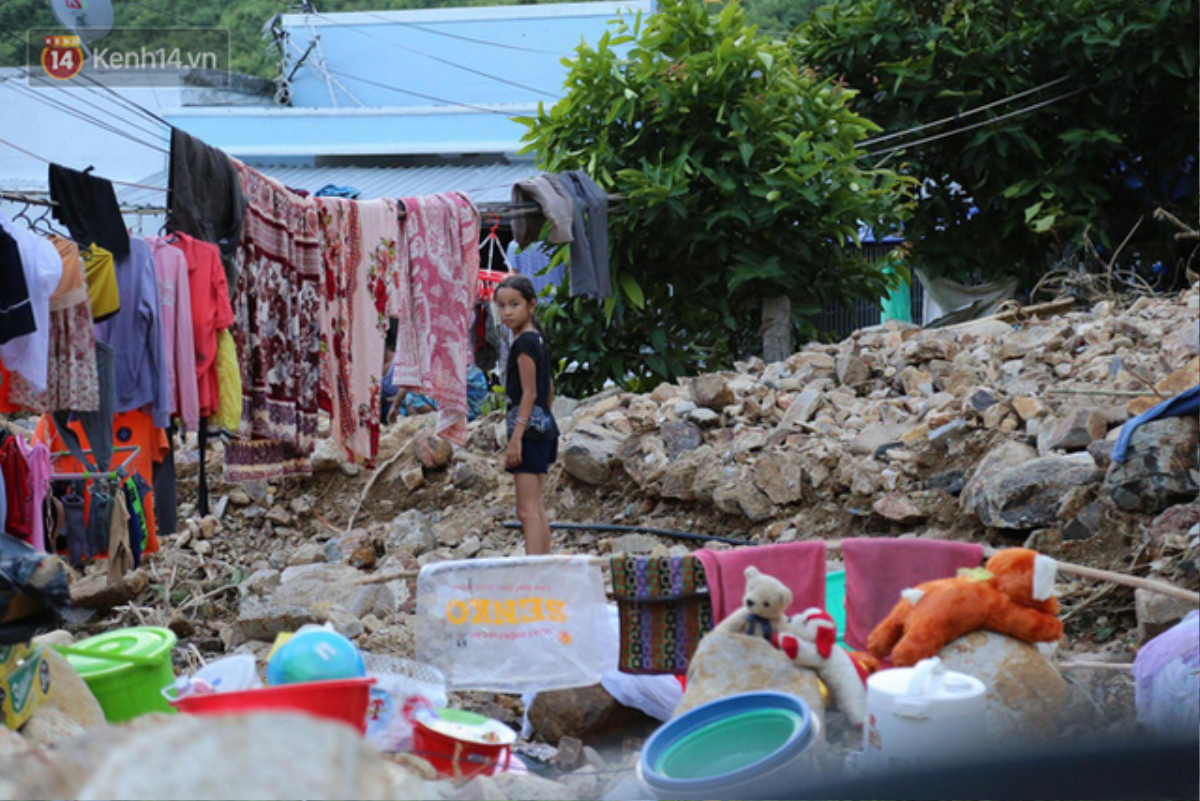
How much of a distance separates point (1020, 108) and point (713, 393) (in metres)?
5.51

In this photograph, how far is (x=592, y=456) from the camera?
26.2ft

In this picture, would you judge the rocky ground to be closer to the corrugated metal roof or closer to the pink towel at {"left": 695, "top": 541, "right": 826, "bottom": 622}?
the pink towel at {"left": 695, "top": 541, "right": 826, "bottom": 622}

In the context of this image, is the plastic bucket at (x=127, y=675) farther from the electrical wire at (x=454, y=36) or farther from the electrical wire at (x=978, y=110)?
the electrical wire at (x=454, y=36)

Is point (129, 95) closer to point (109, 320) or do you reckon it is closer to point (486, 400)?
point (486, 400)

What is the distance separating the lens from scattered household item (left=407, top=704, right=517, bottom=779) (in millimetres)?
3111

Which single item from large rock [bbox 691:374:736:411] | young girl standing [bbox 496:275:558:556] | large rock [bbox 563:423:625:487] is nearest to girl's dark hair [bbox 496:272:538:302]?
young girl standing [bbox 496:275:558:556]

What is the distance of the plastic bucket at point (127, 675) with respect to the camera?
324 centimetres

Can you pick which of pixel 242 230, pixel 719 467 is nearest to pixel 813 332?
pixel 719 467

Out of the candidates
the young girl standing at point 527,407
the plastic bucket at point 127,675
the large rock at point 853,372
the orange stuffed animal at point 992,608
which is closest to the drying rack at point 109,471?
the young girl standing at point 527,407

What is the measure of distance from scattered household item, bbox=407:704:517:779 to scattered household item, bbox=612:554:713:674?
608 millimetres

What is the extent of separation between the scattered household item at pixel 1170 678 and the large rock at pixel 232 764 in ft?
7.02

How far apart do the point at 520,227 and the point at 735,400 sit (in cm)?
178

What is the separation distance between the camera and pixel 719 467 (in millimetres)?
7289

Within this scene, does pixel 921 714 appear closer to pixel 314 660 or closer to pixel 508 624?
pixel 314 660
